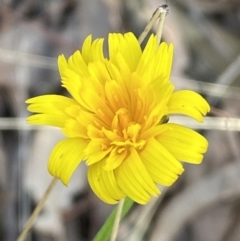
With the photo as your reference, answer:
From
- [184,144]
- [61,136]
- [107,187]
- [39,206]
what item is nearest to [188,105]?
[184,144]

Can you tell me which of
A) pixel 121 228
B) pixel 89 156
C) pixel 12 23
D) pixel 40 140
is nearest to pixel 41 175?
pixel 40 140

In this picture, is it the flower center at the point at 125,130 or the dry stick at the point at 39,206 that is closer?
the flower center at the point at 125,130

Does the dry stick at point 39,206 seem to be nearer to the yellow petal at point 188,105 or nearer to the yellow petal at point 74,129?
the yellow petal at point 74,129

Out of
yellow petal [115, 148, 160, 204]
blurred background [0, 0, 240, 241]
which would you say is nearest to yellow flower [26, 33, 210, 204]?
yellow petal [115, 148, 160, 204]

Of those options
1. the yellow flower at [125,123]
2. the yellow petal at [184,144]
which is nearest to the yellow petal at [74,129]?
the yellow flower at [125,123]

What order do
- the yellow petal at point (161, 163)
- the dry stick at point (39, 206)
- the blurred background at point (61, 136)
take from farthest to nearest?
the blurred background at point (61, 136), the dry stick at point (39, 206), the yellow petal at point (161, 163)

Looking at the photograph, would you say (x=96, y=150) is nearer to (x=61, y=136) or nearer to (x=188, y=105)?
(x=188, y=105)

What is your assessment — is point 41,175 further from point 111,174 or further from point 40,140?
point 111,174

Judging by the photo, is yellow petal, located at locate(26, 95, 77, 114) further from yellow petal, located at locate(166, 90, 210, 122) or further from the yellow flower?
yellow petal, located at locate(166, 90, 210, 122)
